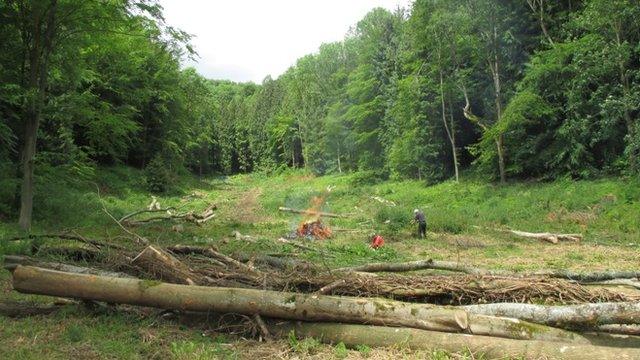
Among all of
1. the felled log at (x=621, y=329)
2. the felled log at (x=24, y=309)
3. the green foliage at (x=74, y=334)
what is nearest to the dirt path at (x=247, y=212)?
the felled log at (x=24, y=309)

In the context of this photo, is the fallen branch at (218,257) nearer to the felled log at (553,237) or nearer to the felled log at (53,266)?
the felled log at (53,266)

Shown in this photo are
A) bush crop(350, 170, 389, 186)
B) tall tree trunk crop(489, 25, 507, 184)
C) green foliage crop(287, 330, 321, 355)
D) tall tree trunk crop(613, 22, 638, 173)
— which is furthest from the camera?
bush crop(350, 170, 389, 186)

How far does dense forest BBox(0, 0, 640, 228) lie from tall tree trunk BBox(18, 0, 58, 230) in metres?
0.05

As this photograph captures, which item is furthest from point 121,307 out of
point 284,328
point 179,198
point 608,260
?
point 179,198

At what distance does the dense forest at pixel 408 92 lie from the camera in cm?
1532

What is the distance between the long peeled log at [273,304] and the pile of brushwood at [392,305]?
1 centimetres

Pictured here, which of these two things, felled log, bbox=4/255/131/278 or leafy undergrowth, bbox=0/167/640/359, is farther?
felled log, bbox=4/255/131/278

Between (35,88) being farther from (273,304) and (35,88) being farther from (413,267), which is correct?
(413,267)

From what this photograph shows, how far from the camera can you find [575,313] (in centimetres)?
586

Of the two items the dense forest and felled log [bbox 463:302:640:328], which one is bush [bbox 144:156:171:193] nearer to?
the dense forest

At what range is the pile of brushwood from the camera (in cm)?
574

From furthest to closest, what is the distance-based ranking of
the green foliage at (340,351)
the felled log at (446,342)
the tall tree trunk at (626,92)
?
the tall tree trunk at (626,92) < the green foliage at (340,351) < the felled log at (446,342)

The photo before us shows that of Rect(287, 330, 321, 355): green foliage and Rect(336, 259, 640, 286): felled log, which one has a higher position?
Rect(287, 330, 321, 355): green foliage

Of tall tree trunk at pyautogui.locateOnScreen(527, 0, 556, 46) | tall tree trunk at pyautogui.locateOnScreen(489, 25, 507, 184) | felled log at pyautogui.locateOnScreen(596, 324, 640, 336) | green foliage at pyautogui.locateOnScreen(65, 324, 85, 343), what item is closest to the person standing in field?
felled log at pyautogui.locateOnScreen(596, 324, 640, 336)
